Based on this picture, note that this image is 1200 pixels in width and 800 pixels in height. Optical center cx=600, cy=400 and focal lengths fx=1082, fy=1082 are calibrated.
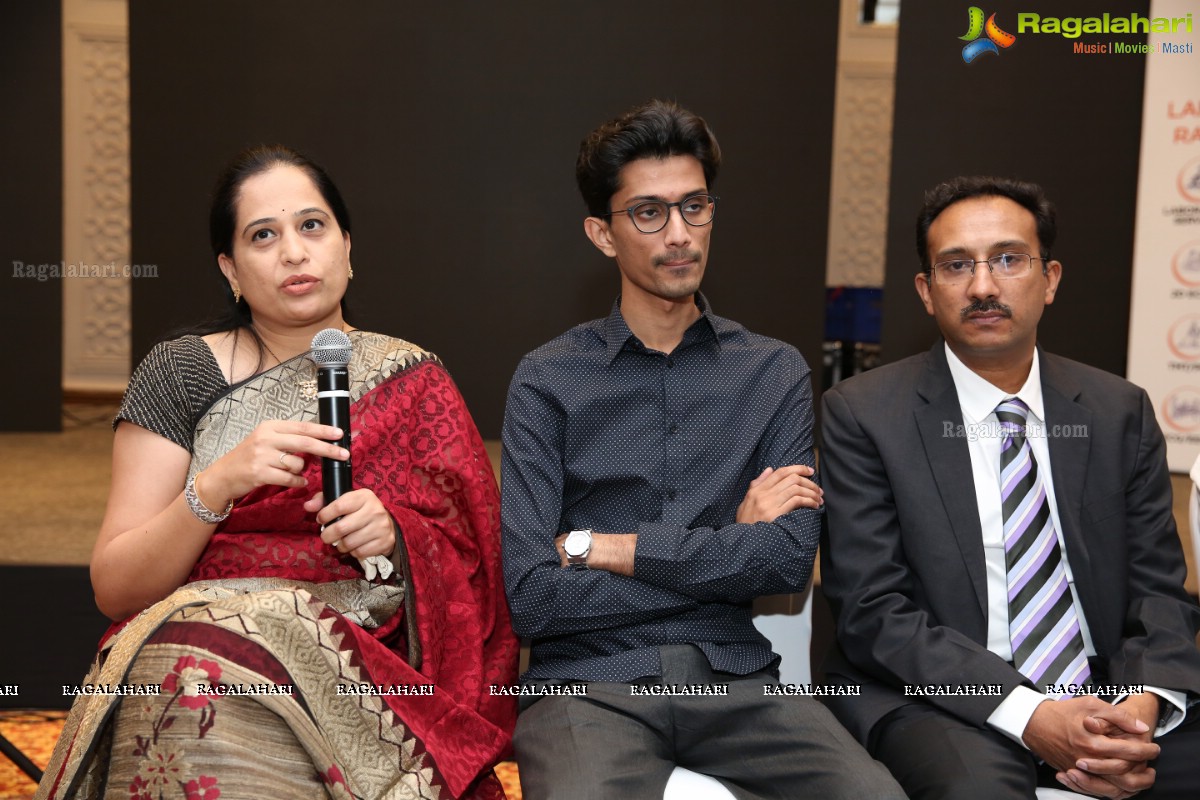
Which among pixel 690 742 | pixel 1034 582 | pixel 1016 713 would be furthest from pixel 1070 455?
pixel 690 742

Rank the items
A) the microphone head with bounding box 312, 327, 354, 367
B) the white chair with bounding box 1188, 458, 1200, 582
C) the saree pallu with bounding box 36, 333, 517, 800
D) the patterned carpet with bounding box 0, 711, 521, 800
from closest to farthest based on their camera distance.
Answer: the saree pallu with bounding box 36, 333, 517, 800 < the microphone head with bounding box 312, 327, 354, 367 < the white chair with bounding box 1188, 458, 1200, 582 < the patterned carpet with bounding box 0, 711, 521, 800

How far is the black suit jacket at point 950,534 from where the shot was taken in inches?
80.6

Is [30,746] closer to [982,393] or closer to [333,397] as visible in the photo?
[333,397]

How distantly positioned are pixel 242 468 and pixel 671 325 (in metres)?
0.94

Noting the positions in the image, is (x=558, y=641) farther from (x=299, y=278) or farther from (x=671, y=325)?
(x=299, y=278)

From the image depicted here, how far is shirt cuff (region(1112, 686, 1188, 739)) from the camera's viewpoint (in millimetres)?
1968

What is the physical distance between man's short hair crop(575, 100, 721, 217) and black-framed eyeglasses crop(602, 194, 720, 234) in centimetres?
8

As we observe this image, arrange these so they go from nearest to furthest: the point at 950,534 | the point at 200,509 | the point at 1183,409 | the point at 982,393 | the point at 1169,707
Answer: the point at 200,509 → the point at 1169,707 → the point at 950,534 → the point at 982,393 → the point at 1183,409

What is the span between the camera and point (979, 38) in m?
5.17

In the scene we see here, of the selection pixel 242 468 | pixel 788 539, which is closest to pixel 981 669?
pixel 788 539

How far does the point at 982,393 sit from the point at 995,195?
41 cm

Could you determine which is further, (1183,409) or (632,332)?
(1183,409)

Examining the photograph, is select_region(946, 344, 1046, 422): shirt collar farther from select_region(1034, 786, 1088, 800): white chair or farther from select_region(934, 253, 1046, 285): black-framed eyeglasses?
select_region(1034, 786, 1088, 800): white chair

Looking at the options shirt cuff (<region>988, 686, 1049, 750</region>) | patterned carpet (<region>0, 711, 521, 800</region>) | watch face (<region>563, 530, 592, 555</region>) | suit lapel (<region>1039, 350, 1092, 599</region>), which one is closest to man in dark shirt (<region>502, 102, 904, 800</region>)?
watch face (<region>563, 530, 592, 555</region>)
